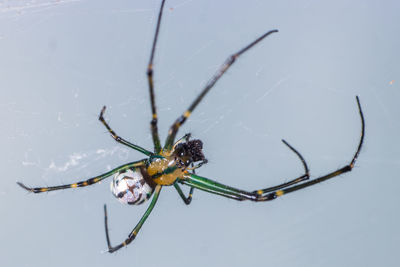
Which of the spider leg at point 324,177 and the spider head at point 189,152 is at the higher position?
the spider head at point 189,152

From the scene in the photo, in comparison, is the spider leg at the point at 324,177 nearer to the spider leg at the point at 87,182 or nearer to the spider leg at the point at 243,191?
the spider leg at the point at 243,191

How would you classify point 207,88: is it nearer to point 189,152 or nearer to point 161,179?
point 189,152

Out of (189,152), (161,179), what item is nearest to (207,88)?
(189,152)

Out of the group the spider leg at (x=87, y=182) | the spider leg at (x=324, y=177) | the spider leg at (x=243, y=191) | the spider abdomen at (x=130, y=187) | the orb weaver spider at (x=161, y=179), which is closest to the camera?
the spider leg at (x=324, y=177)

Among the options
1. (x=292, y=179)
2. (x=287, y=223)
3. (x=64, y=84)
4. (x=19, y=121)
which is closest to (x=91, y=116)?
(x=64, y=84)

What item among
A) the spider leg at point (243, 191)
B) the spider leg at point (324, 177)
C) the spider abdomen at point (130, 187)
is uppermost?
the spider abdomen at point (130, 187)

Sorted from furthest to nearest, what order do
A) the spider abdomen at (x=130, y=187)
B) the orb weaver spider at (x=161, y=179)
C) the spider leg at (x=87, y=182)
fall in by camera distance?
the spider leg at (x=87, y=182) < the spider abdomen at (x=130, y=187) < the orb weaver spider at (x=161, y=179)

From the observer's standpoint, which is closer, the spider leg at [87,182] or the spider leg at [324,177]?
the spider leg at [324,177]

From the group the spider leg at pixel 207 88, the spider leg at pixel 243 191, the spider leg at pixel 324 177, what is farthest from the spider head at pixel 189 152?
the spider leg at pixel 207 88
